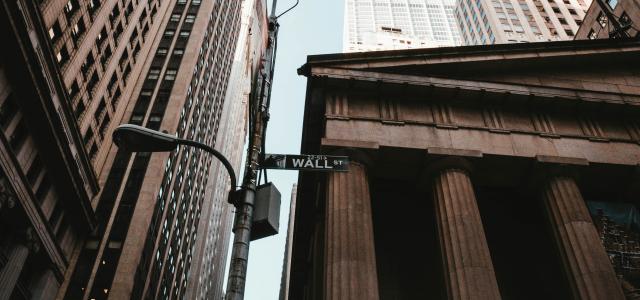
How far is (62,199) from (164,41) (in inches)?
1373

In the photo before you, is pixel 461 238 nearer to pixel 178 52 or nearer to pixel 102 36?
pixel 102 36

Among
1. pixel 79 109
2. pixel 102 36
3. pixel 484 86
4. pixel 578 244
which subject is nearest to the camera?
pixel 578 244

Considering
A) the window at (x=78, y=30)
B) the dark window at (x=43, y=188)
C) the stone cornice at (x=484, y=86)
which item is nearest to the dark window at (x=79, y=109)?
the window at (x=78, y=30)

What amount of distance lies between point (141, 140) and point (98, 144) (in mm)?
43664

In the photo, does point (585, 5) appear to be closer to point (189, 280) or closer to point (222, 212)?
point (189, 280)

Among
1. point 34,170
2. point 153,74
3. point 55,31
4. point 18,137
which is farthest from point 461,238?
point 153,74

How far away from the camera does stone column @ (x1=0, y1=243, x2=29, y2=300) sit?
32.3 meters

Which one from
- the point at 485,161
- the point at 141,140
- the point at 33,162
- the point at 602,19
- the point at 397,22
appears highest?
the point at 397,22

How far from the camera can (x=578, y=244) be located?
15.7 m

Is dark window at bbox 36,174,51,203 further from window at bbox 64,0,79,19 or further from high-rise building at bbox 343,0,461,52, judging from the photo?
high-rise building at bbox 343,0,461,52

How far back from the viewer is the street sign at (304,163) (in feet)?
30.3

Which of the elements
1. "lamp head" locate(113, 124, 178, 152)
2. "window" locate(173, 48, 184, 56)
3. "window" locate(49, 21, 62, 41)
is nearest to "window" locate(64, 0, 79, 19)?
"window" locate(49, 21, 62, 41)

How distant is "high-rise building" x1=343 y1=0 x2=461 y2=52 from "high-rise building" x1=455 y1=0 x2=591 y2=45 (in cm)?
6855

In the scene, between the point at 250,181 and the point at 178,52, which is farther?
the point at 178,52
